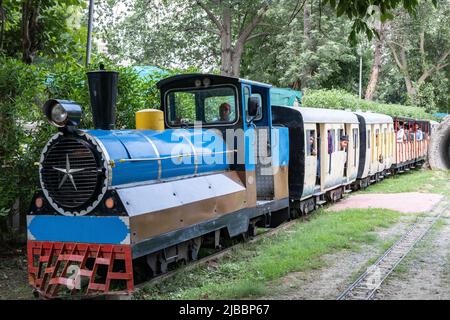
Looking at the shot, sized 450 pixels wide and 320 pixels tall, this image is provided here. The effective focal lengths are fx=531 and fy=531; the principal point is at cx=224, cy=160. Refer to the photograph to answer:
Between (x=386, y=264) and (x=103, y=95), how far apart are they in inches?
174

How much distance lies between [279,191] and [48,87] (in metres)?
4.27

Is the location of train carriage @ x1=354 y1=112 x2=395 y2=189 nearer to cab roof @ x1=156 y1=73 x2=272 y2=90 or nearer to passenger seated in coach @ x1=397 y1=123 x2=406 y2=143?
passenger seated in coach @ x1=397 y1=123 x2=406 y2=143

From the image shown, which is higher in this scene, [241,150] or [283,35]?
[283,35]

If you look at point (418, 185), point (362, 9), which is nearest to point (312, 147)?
point (362, 9)

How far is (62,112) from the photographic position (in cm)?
568

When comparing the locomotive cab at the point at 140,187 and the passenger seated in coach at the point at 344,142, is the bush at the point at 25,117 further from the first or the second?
the passenger seated in coach at the point at 344,142

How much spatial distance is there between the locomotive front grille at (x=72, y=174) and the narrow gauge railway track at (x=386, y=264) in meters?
2.94

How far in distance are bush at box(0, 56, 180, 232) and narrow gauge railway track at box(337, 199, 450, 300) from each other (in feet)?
15.2

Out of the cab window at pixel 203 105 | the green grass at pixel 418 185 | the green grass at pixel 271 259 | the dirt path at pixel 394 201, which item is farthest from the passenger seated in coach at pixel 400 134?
the cab window at pixel 203 105

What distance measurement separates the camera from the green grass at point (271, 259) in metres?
5.99

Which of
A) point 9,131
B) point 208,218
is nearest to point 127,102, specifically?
point 9,131

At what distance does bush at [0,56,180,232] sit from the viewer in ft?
24.3
